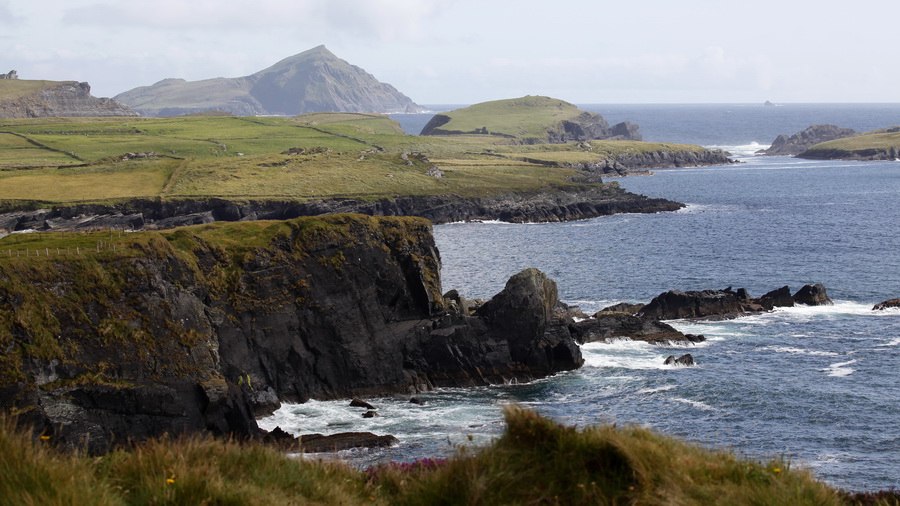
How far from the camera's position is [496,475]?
522 inches

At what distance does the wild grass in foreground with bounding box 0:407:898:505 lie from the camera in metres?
12.5

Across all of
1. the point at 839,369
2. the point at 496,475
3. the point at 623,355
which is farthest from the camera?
the point at 623,355

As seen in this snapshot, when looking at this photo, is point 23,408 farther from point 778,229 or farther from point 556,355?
point 778,229

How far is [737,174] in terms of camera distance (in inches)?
7293

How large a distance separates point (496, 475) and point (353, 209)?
10674cm

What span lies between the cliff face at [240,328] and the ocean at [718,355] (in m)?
2.11

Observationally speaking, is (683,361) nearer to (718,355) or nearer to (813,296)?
(718,355)

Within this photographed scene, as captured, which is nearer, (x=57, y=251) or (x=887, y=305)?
(x=57, y=251)

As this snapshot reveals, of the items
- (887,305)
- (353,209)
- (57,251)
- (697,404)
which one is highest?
(57,251)

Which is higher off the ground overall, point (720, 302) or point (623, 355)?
point (720, 302)

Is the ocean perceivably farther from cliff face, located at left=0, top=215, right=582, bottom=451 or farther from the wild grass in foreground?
cliff face, located at left=0, top=215, right=582, bottom=451

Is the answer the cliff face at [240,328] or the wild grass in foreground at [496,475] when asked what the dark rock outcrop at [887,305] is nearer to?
the cliff face at [240,328]

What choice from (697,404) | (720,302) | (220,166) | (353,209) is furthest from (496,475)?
(220,166)

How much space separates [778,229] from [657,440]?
330 feet
